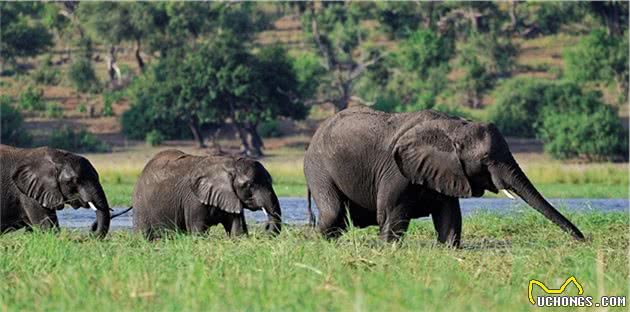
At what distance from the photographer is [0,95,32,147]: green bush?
122 ft

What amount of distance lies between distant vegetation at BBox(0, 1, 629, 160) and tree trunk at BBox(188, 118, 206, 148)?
2.5 inches

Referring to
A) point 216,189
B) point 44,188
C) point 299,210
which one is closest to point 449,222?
point 216,189

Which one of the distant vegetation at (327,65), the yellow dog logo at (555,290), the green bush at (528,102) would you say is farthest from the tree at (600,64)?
the yellow dog logo at (555,290)

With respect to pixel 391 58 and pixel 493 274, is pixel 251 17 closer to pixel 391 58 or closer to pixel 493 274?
pixel 391 58

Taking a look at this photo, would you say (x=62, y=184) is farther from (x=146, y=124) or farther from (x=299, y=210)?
(x=146, y=124)

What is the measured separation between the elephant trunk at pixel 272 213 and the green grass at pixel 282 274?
829 mm

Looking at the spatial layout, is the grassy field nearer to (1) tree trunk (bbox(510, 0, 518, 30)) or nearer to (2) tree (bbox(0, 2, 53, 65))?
(2) tree (bbox(0, 2, 53, 65))

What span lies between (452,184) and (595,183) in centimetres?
1728

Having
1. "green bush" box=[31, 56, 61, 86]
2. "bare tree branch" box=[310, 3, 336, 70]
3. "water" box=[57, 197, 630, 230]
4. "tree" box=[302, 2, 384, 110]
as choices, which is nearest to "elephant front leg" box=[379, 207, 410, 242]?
"water" box=[57, 197, 630, 230]

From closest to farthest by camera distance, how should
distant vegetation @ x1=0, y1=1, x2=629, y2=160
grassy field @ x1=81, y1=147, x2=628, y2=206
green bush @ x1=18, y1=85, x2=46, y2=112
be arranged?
1. grassy field @ x1=81, y1=147, x2=628, y2=206
2. distant vegetation @ x1=0, y1=1, x2=629, y2=160
3. green bush @ x1=18, y1=85, x2=46, y2=112

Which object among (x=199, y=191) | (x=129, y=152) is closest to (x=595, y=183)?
(x=129, y=152)

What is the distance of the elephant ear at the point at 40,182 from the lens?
12.3 metres

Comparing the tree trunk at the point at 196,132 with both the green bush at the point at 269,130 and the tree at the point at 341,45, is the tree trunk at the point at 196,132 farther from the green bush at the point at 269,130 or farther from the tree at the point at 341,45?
the tree at the point at 341,45

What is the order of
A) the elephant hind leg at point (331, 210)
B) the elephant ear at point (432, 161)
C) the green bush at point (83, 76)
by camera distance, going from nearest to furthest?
the elephant ear at point (432, 161) < the elephant hind leg at point (331, 210) < the green bush at point (83, 76)
